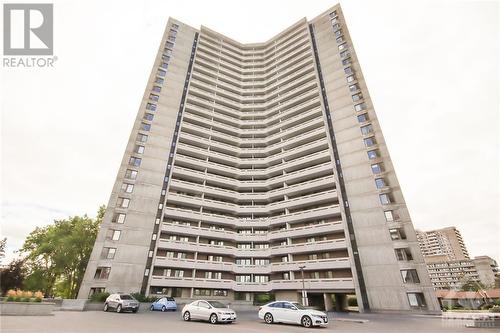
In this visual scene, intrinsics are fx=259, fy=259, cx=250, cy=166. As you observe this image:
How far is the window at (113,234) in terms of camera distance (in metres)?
35.6

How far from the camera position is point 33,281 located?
4141 centimetres

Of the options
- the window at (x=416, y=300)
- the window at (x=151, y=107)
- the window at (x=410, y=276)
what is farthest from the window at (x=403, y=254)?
the window at (x=151, y=107)

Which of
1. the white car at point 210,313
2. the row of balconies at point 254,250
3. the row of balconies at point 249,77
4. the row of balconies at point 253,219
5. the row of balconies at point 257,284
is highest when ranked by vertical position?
the row of balconies at point 249,77

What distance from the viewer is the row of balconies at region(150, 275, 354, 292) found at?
34.2 metres

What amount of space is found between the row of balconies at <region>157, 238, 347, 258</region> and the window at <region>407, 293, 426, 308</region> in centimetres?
887

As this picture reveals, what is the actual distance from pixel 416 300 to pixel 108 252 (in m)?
38.6

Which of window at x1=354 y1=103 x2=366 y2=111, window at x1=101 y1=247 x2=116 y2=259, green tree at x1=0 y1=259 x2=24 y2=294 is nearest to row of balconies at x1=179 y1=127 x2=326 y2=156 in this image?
window at x1=354 y1=103 x2=366 y2=111

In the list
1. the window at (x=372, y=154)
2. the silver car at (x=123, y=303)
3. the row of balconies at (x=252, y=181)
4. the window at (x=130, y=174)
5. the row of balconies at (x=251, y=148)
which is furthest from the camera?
the row of balconies at (x=251, y=148)

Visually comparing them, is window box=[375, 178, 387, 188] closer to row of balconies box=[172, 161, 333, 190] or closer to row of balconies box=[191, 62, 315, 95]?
row of balconies box=[172, 161, 333, 190]

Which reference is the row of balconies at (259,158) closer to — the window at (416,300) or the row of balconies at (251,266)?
the row of balconies at (251,266)

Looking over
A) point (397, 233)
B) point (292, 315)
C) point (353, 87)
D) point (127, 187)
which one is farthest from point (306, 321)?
point (353, 87)

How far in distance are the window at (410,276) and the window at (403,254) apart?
139 centimetres

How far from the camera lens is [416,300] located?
29734 mm

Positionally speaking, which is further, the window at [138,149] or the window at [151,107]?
the window at [151,107]
